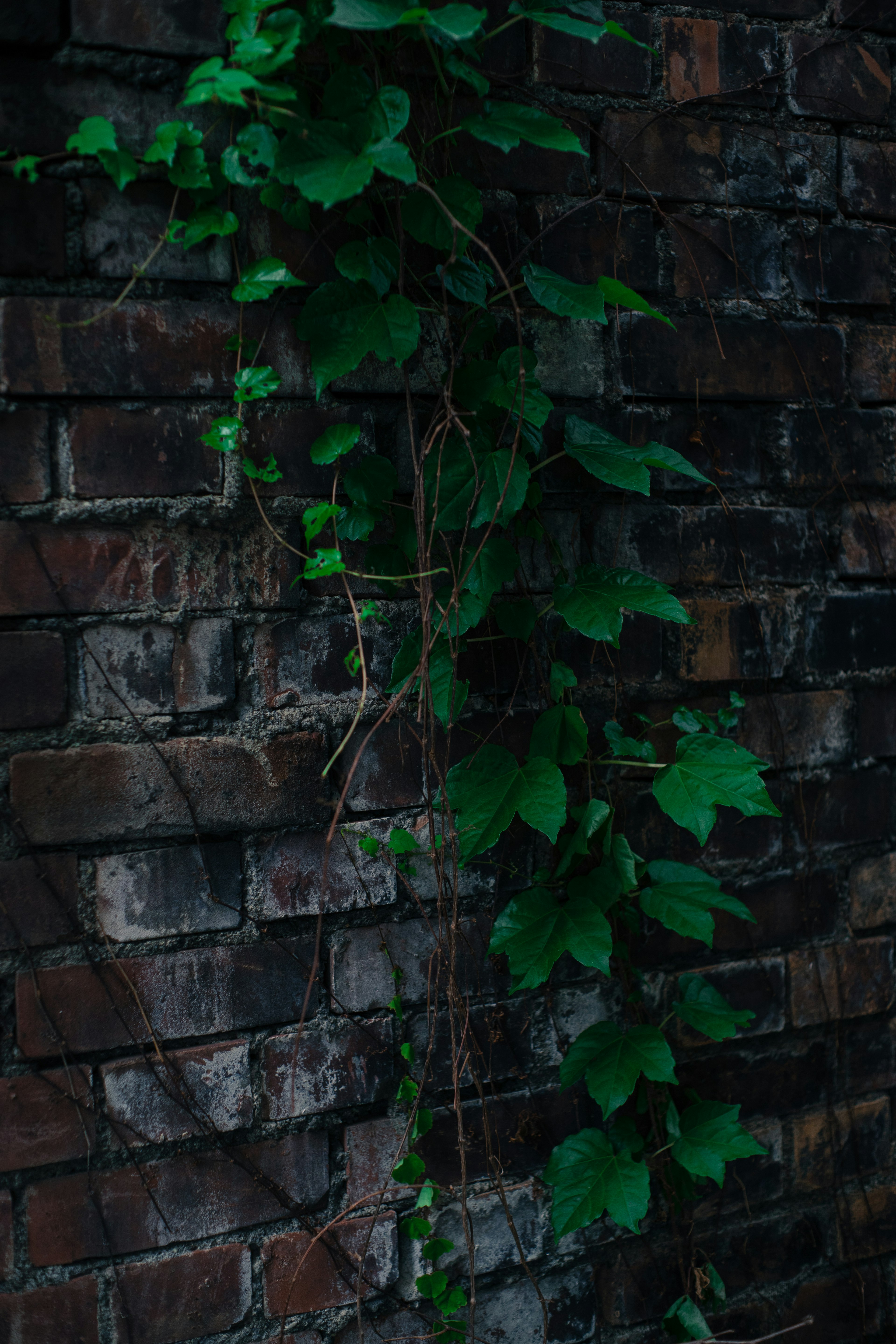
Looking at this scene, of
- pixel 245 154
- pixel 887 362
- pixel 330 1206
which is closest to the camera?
pixel 245 154

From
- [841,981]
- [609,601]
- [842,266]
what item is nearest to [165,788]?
[609,601]

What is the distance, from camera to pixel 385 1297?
0.83 m

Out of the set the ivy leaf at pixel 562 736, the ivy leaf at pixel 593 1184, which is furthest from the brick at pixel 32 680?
the ivy leaf at pixel 593 1184

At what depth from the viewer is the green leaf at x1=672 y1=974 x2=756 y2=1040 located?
0.86m

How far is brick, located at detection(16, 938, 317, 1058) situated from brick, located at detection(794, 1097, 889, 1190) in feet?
2.01

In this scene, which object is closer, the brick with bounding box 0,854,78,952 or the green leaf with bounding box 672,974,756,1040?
the brick with bounding box 0,854,78,952

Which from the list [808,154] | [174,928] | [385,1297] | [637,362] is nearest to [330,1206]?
[385,1297]

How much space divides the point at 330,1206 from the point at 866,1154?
2.09ft

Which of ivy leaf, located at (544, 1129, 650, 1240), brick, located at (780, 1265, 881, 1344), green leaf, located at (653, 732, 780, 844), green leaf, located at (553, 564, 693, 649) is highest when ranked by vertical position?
green leaf, located at (553, 564, 693, 649)

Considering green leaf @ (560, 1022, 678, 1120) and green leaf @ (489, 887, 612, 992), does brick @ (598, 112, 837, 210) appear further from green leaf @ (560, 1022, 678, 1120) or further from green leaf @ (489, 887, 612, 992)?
green leaf @ (560, 1022, 678, 1120)

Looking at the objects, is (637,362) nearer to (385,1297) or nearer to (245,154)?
(245,154)

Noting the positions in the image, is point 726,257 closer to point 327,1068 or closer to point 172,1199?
point 327,1068

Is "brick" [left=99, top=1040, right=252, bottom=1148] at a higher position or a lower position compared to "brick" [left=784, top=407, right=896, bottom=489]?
lower

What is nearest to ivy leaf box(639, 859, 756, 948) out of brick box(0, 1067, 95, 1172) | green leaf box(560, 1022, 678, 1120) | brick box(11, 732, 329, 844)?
green leaf box(560, 1022, 678, 1120)
